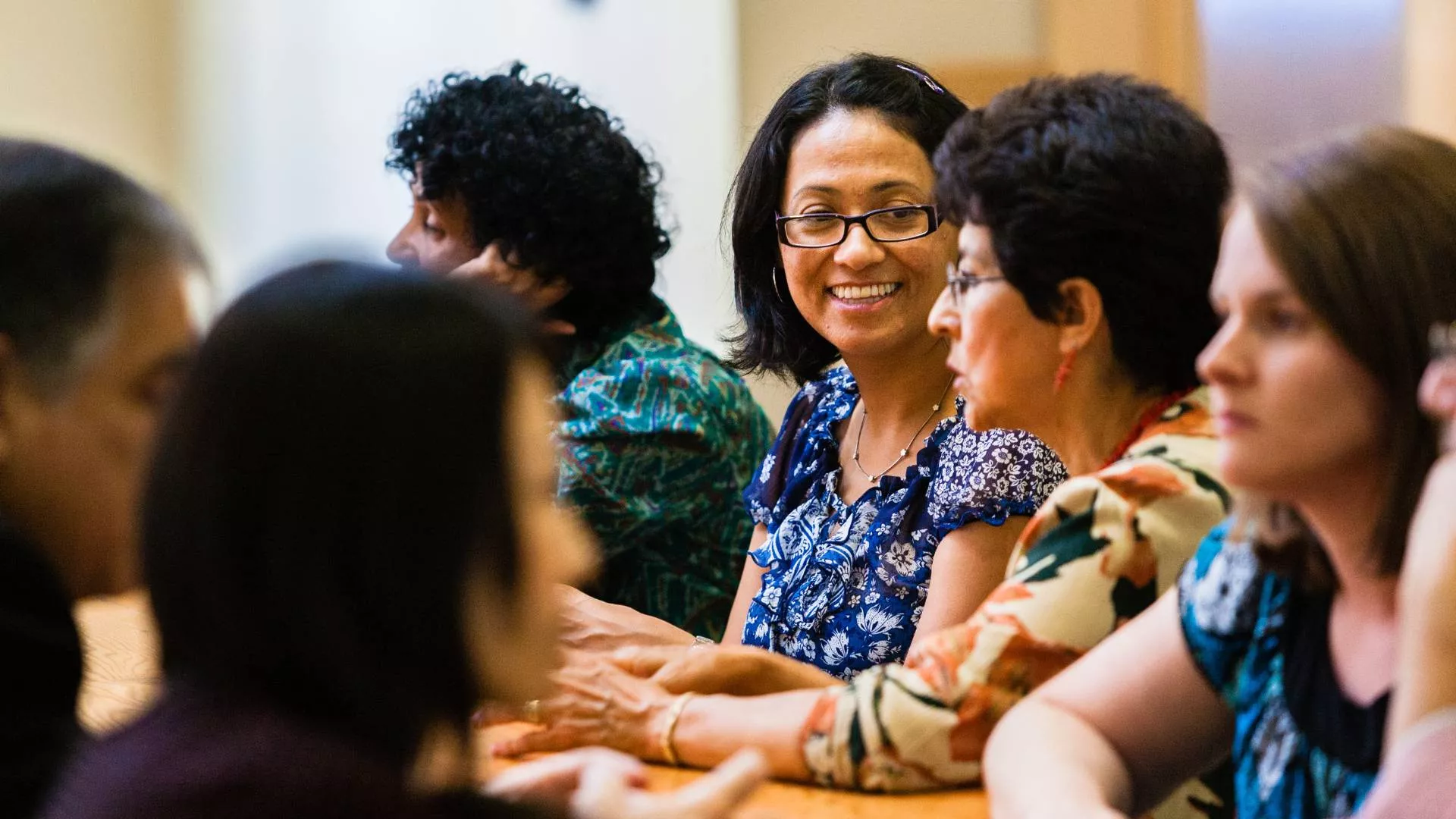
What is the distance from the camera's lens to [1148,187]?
1550 mm

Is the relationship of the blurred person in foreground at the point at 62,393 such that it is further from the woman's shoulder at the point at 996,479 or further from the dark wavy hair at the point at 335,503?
the woman's shoulder at the point at 996,479

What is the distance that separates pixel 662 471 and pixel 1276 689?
1.35m

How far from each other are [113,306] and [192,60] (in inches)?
121

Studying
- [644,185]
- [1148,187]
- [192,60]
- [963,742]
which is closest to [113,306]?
[963,742]

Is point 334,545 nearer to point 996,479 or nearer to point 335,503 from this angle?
point 335,503

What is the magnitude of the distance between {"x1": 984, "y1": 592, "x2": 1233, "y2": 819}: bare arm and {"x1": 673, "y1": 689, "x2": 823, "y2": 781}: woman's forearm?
209 mm

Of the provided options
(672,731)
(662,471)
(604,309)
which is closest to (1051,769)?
(672,731)

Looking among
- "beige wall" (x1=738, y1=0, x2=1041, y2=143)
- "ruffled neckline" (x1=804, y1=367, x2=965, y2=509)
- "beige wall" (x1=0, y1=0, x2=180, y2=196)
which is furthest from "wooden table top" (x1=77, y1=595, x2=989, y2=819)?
"beige wall" (x1=738, y1=0, x2=1041, y2=143)

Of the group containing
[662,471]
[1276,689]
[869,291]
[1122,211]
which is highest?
A: [1122,211]

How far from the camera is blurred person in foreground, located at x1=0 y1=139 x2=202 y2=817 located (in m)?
1.15

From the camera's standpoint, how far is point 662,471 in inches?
96.7

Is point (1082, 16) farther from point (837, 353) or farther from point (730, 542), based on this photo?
point (730, 542)

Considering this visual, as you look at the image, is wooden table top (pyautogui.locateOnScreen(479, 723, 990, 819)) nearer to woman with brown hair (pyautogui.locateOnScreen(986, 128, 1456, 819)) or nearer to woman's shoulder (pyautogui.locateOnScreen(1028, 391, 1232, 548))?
woman with brown hair (pyautogui.locateOnScreen(986, 128, 1456, 819))

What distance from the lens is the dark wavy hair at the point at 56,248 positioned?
115cm
